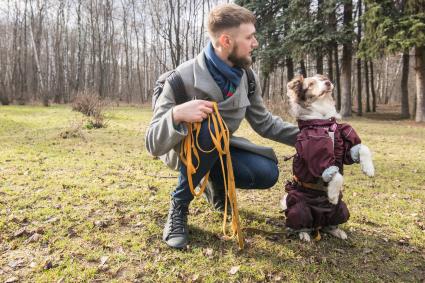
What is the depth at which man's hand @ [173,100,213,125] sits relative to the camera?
7.25ft

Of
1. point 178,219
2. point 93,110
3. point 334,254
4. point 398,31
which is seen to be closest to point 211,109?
point 178,219

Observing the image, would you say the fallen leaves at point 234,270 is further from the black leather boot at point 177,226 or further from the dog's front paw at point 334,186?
the dog's front paw at point 334,186

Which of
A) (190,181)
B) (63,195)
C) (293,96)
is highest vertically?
(293,96)

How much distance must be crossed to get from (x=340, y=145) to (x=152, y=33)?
37.4 metres

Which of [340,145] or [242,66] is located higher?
[242,66]

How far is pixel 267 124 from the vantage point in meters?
2.90

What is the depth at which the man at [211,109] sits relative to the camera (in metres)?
2.27

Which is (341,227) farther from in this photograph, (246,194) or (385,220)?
(246,194)

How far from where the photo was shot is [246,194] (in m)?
3.82

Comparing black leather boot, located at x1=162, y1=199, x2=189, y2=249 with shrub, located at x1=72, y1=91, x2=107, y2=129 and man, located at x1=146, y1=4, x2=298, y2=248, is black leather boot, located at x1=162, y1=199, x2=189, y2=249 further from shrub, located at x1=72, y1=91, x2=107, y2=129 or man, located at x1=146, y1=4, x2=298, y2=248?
shrub, located at x1=72, y1=91, x2=107, y2=129

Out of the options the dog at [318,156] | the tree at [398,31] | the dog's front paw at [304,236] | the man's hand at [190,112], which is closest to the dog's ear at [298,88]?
the dog at [318,156]

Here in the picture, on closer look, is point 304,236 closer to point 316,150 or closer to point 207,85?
point 316,150

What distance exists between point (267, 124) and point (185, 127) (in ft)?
2.87

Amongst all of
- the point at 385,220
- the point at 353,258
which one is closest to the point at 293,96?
the point at 353,258
